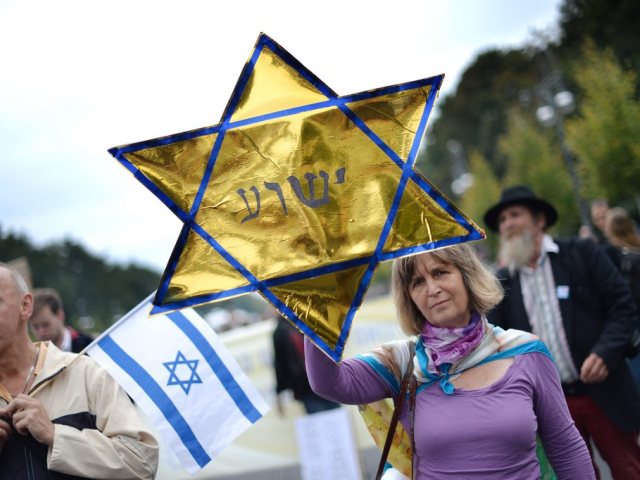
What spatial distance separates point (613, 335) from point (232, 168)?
7.95 feet

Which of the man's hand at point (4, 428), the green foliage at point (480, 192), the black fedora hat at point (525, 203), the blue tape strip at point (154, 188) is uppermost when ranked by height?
the green foliage at point (480, 192)

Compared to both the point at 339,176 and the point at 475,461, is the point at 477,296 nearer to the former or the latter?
the point at 475,461

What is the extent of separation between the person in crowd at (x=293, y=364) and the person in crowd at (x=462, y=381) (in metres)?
5.51

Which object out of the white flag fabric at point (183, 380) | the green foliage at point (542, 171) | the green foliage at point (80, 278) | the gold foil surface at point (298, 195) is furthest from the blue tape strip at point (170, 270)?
the green foliage at point (80, 278)

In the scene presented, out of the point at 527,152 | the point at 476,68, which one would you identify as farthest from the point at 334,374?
the point at 476,68

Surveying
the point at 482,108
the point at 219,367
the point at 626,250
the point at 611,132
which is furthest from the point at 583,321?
the point at 482,108

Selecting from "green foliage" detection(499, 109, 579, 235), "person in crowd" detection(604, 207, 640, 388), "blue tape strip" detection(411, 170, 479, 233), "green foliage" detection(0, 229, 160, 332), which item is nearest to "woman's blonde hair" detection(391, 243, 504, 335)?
"blue tape strip" detection(411, 170, 479, 233)

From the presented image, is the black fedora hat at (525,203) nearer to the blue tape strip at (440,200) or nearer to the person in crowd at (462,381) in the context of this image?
the person in crowd at (462,381)

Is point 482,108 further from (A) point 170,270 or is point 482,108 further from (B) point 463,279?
(A) point 170,270

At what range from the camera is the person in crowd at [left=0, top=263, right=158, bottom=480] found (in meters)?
2.71

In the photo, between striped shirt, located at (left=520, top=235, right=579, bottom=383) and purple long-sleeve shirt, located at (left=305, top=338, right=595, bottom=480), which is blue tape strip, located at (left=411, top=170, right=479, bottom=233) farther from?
striped shirt, located at (left=520, top=235, right=579, bottom=383)

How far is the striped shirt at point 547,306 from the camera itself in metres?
3.95

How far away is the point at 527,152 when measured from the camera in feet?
95.0

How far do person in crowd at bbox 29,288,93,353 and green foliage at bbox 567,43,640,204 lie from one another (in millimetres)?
13448
